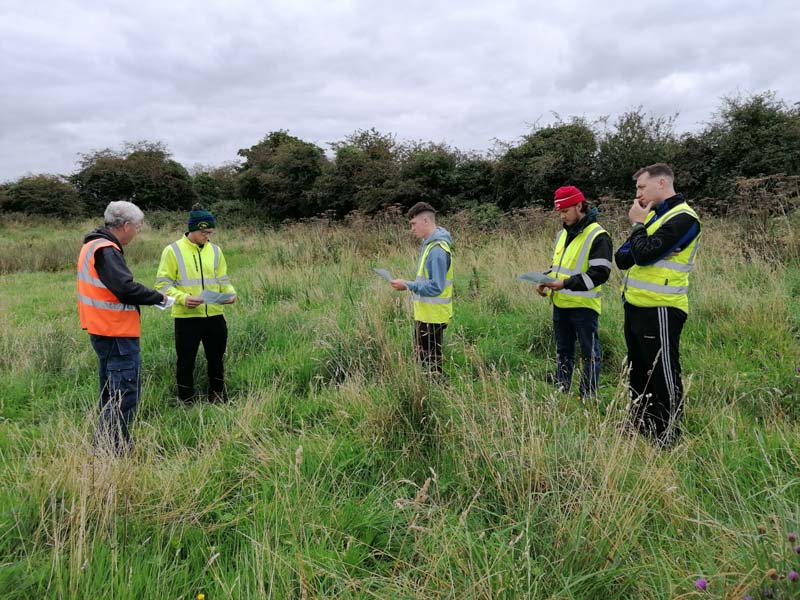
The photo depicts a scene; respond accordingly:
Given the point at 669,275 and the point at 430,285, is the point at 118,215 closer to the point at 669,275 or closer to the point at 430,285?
the point at 430,285

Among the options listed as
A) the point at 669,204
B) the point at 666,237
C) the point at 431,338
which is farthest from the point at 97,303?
the point at 669,204

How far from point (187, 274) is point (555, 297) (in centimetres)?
352

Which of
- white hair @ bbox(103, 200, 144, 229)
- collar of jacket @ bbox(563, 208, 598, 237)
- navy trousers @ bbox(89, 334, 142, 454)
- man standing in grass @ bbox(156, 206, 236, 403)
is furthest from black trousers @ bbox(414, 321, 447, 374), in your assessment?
white hair @ bbox(103, 200, 144, 229)

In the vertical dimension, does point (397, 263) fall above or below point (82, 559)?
above

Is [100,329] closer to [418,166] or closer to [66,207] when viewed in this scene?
[418,166]

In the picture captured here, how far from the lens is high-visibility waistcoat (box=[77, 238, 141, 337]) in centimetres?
342

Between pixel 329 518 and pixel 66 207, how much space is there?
98.5 feet

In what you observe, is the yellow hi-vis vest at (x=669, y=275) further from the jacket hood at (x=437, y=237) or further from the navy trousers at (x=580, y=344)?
the jacket hood at (x=437, y=237)

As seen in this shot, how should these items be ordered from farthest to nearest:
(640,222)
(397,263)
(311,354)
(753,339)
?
1. (397,263)
2. (311,354)
3. (753,339)
4. (640,222)

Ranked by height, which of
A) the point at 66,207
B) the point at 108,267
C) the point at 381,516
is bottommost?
the point at 381,516

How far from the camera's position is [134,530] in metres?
2.26

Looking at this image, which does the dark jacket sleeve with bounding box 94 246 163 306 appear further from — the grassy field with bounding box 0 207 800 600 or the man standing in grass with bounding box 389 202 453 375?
the man standing in grass with bounding box 389 202 453 375

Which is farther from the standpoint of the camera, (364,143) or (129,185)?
(129,185)

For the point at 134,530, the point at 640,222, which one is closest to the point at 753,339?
the point at 640,222
